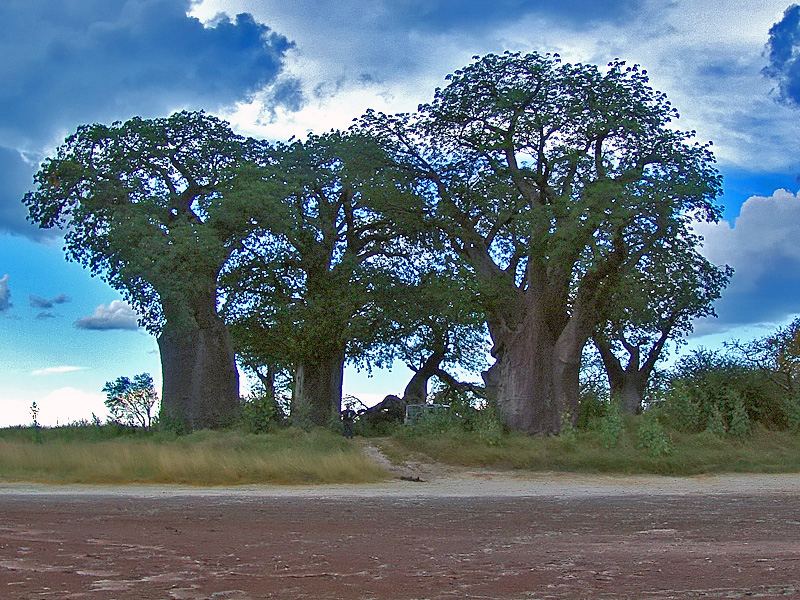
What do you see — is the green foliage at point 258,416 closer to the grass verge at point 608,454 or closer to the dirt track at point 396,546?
the grass verge at point 608,454

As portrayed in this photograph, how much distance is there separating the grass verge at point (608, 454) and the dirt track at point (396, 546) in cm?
646

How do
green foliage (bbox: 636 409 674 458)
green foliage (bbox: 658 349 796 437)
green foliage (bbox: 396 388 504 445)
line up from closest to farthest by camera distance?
green foliage (bbox: 636 409 674 458) → green foliage (bbox: 396 388 504 445) → green foliage (bbox: 658 349 796 437)

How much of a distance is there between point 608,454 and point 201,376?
1344 centimetres

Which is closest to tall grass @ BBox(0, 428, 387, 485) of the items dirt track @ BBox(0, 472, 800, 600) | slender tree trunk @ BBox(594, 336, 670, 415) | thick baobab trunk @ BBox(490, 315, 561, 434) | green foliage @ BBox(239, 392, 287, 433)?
green foliage @ BBox(239, 392, 287, 433)

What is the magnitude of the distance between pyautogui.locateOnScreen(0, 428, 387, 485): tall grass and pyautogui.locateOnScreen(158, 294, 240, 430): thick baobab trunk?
497 centimetres

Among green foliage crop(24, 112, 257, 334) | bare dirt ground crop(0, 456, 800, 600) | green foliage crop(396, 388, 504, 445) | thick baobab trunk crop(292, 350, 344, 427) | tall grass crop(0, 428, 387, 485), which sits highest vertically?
green foliage crop(24, 112, 257, 334)

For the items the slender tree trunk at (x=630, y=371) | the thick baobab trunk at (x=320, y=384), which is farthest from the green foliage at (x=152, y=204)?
the slender tree trunk at (x=630, y=371)

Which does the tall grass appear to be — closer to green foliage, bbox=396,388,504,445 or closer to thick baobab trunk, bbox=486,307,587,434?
green foliage, bbox=396,388,504,445

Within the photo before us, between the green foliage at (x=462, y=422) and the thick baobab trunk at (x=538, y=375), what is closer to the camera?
the green foliage at (x=462, y=422)

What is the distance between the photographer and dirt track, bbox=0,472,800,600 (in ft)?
18.8

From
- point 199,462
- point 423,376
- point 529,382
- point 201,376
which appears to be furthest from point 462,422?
point 199,462

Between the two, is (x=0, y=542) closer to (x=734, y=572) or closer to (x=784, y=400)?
(x=734, y=572)

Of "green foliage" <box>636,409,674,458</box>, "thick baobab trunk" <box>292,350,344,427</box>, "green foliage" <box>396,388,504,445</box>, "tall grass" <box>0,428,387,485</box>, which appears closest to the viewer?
"tall grass" <box>0,428,387,485</box>

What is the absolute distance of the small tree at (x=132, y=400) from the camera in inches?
1143
